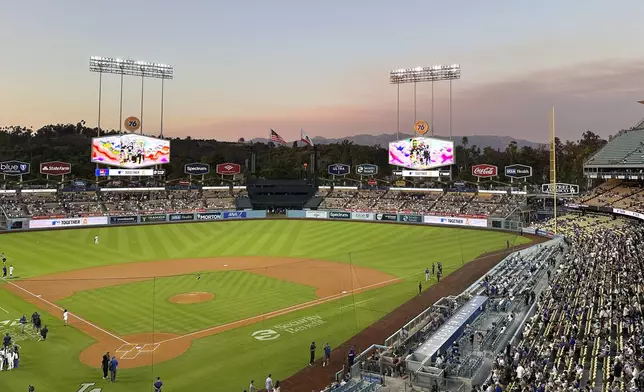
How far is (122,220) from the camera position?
62500 mm

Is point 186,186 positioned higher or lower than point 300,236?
higher

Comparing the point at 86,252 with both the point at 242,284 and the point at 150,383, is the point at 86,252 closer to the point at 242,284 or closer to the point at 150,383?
the point at 242,284

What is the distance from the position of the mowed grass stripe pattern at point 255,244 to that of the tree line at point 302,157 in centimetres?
3177

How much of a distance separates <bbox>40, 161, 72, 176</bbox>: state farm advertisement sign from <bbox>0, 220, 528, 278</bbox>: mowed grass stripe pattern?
49.3 feet

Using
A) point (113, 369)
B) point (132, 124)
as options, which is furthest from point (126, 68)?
point (113, 369)

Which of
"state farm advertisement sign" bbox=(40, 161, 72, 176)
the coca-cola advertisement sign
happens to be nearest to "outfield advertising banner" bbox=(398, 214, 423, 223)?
the coca-cola advertisement sign

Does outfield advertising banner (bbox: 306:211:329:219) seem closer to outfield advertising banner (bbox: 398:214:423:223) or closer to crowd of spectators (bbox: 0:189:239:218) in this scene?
outfield advertising banner (bbox: 398:214:423:223)

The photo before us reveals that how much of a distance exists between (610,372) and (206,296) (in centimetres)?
2115

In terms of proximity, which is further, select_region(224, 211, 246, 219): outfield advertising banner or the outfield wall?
select_region(224, 211, 246, 219): outfield advertising banner

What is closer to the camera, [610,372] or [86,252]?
[610,372]

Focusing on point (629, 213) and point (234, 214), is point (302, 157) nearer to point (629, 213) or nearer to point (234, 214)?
point (234, 214)

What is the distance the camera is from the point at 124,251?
47.2 meters

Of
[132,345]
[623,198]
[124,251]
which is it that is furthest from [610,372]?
[124,251]

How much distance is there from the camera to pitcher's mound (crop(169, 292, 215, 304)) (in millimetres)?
27516
